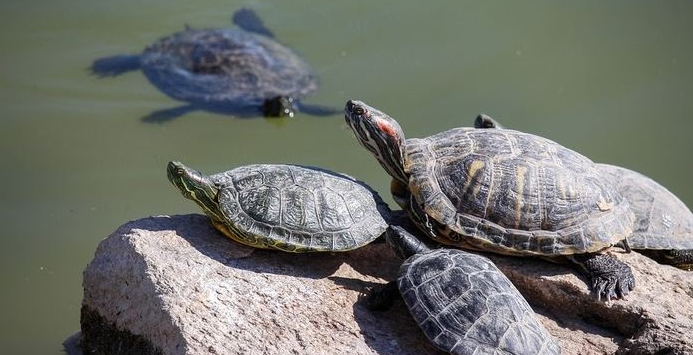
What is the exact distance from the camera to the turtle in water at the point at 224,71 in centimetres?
922

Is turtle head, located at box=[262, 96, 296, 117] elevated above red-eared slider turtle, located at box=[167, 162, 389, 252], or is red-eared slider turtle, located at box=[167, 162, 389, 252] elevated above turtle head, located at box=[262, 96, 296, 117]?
red-eared slider turtle, located at box=[167, 162, 389, 252]

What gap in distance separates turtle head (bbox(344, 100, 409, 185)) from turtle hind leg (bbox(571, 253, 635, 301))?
121cm

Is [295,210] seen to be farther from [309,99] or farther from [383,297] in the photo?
[309,99]

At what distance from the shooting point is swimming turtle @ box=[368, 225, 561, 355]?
169 inches

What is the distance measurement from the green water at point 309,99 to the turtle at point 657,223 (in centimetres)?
242

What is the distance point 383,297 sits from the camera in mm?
4781

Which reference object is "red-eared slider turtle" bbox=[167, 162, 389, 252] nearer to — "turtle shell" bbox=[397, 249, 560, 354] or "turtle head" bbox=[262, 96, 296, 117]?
"turtle shell" bbox=[397, 249, 560, 354]

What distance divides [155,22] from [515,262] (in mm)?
6712

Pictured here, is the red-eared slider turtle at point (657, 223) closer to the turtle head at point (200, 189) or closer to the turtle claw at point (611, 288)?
the turtle claw at point (611, 288)

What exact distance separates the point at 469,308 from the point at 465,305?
0.03 metres

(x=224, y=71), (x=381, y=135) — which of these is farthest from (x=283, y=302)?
(x=224, y=71)

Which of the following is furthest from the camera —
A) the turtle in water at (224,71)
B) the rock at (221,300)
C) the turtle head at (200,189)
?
the turtle in water at (224,71)

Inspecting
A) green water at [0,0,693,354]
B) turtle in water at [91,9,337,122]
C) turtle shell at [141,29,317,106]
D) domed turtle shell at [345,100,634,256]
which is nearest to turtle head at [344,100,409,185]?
domed turtle shell at [345,100,634,256]

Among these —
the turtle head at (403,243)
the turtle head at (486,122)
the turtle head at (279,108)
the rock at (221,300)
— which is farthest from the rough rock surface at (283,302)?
the turtle head at (279,108)
